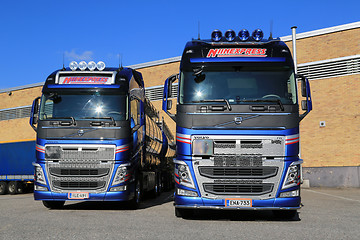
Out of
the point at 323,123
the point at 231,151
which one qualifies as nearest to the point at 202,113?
the point at 231,151

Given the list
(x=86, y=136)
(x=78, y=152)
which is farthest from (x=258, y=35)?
(x=78, y=152)

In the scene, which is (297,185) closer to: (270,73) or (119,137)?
(270,73)

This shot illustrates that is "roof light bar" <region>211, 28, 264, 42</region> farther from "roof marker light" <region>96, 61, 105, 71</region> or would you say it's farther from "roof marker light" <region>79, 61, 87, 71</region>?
"roof marker light" <region>79, 61, 87, 71</region>

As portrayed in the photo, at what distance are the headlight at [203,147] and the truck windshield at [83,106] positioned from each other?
2.89 metres

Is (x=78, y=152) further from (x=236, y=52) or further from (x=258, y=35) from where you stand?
(x=258, y=35)

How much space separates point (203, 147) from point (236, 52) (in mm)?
2118

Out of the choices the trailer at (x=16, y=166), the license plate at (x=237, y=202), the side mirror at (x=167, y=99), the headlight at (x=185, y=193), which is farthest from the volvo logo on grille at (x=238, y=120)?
the trailer at (x=16, y=166)

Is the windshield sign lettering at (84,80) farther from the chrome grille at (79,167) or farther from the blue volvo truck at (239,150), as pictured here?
the blue volvo truck at (239,150)

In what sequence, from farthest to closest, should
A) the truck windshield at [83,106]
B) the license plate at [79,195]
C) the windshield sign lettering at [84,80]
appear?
the windshield sign lettering at [84,80]
the truck windshield at [83,106]
the license plate at [79,195]

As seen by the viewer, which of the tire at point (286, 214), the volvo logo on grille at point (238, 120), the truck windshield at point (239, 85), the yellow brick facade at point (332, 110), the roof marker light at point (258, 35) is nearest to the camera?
the volvo logo on grille at point (238, 120)

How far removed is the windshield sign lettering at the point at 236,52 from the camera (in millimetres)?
8312

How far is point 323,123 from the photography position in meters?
25.1

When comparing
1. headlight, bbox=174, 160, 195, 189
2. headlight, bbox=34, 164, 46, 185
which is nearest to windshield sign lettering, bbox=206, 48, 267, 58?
headlight, bbox=174, 160, 195, 189

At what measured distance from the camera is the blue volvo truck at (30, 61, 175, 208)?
9766mm
